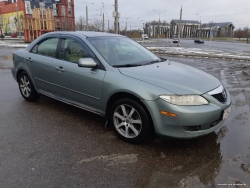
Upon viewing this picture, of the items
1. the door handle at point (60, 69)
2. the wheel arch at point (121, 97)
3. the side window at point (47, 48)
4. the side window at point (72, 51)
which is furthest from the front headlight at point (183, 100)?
the side window at point (47, 48)

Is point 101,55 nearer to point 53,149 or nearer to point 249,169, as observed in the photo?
point 53,149

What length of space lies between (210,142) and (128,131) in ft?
4.22

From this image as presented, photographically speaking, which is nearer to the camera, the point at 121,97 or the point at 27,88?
the point at 121,97

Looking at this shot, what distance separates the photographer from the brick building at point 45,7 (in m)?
61.0

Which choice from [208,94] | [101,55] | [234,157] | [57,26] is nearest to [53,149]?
[101,55]

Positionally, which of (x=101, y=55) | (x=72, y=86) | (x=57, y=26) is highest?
(x=57, y=26)

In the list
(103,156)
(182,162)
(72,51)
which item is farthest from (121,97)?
(72,51)

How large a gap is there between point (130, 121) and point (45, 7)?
67.7 meters

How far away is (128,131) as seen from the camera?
3496 mm

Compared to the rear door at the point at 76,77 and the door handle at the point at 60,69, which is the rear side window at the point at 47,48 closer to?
the rear door at the point at 76,77

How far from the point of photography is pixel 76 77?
12.9 feet

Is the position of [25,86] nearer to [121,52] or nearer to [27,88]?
[27,88]

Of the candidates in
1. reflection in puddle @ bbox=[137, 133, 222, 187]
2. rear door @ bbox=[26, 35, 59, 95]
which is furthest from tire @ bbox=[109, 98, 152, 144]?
rear door @ bbox=[26, 35, 59, 95]

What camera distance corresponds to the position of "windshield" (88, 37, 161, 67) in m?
3.89
